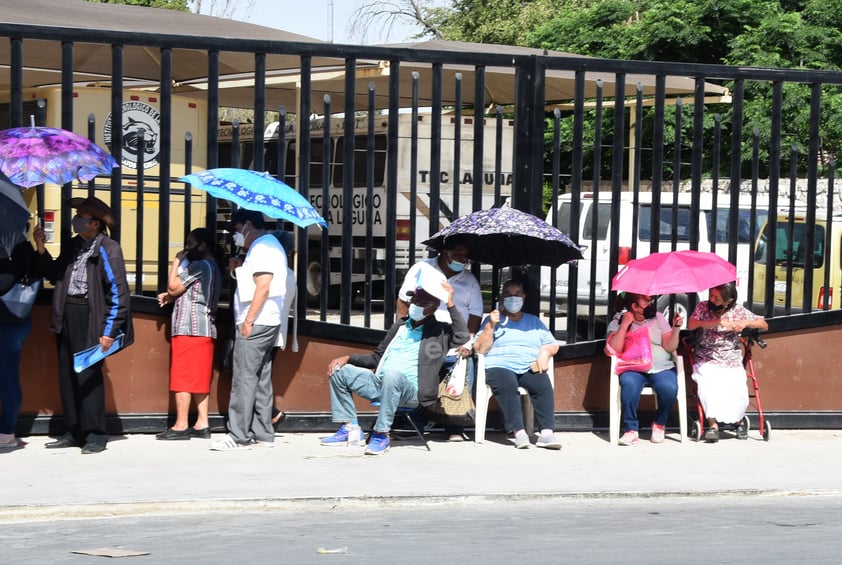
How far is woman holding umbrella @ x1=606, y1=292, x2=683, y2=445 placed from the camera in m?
9.70

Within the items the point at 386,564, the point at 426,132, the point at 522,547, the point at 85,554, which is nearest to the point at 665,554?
the point at 522,547

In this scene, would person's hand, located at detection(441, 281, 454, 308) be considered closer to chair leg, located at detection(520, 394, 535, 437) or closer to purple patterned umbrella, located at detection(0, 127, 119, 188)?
chair leg, located at detection(520, 394, 535, 437)

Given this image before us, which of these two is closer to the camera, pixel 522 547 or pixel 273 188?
pixel 522 547

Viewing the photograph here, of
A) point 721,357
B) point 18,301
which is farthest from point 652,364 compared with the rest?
point 18,301

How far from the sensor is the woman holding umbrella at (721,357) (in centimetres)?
984

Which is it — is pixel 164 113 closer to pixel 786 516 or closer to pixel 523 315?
pixel 523 315

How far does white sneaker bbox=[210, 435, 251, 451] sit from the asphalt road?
181 centimetres

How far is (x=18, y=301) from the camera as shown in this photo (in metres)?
8.57

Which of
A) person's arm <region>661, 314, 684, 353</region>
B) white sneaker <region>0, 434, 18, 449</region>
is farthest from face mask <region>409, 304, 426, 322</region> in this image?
white sneaker <region>0, 434, 18, 449</region>

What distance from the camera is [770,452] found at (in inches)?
376

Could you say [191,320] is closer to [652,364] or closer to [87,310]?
[87,310]

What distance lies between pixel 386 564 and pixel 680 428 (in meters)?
4.73

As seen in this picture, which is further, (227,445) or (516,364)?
(516,364)

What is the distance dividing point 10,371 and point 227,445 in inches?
64.7
